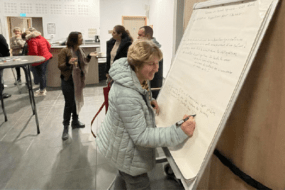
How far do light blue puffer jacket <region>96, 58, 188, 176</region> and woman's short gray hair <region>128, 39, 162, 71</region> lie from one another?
0.06m

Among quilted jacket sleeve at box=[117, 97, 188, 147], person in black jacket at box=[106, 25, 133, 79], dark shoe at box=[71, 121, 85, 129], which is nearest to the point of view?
quilted jacket sleeve at box=[117, 97, 188, 147]

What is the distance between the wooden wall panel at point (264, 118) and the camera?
0.78m

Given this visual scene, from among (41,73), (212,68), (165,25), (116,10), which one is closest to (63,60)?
(212,68)

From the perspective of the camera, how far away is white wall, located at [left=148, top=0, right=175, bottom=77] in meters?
5.82

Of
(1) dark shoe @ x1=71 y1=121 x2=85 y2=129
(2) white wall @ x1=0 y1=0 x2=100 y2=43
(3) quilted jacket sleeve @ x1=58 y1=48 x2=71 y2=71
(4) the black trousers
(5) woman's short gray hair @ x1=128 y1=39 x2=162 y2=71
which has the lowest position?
(1) dark shoe @ x1=71 y1=121 x2=85 y2=129

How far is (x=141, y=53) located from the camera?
1.05 m

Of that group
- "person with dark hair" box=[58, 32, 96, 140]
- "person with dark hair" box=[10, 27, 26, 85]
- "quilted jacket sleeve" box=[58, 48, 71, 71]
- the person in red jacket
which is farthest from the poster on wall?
"quilted jacket sleeve" box=[58, 48, 71, 71]

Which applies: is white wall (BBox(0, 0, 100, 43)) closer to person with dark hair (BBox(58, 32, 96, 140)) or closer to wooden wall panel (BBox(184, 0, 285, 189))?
person with dark hair (BBox(58, 32, 96, 140))

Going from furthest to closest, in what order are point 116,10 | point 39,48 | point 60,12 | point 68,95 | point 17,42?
point 116,10
point 60,12
point 17,42
point 39,48
point 68,95

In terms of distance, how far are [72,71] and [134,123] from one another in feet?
6.24

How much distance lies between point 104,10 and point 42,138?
6.86 m

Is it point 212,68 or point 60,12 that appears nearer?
point 212,68

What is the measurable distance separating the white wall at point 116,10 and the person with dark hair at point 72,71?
623 centimetres

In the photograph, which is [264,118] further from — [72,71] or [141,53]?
[72,71]
